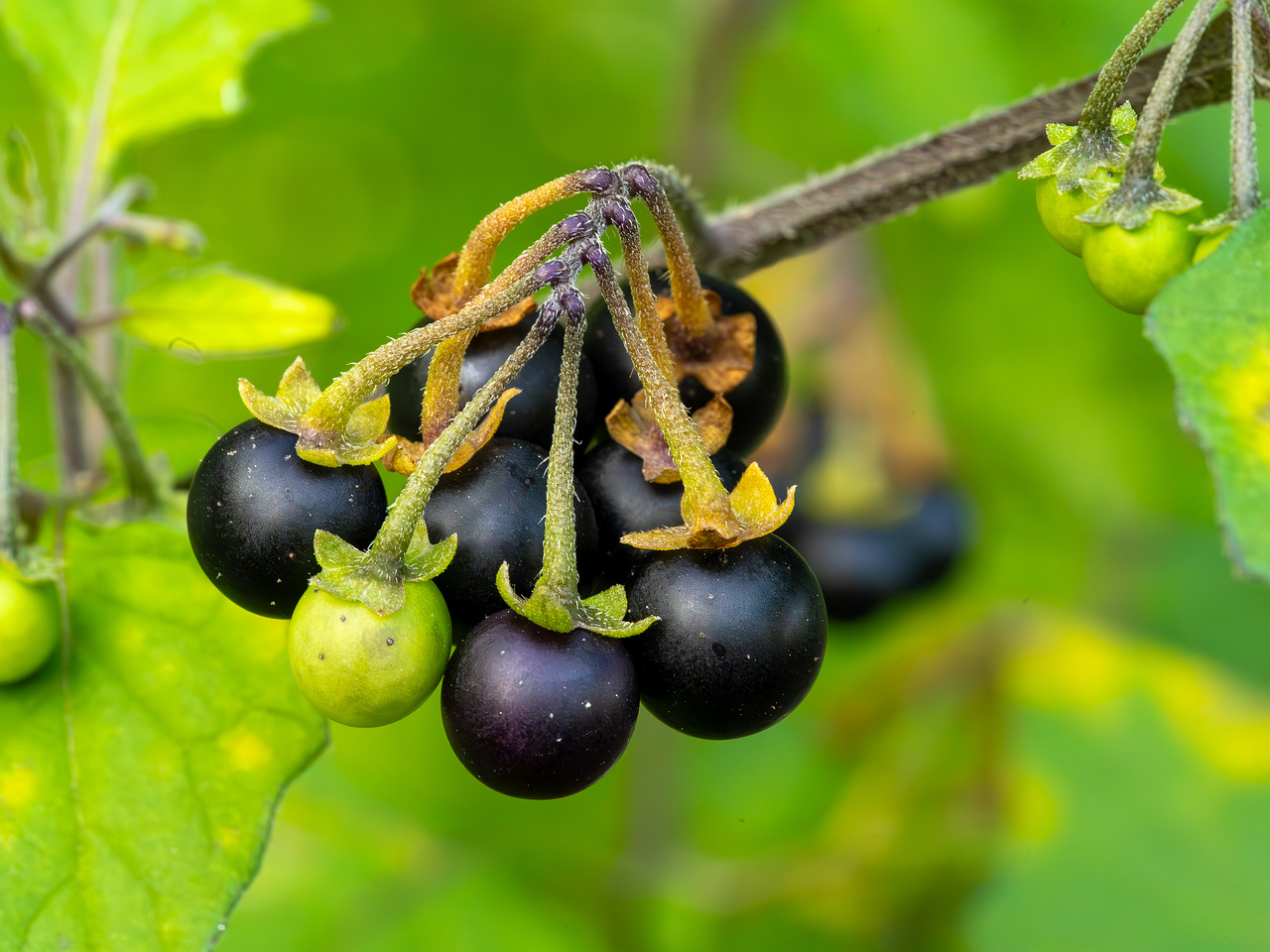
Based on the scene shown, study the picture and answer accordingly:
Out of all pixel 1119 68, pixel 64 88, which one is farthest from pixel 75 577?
pixel 1119 68

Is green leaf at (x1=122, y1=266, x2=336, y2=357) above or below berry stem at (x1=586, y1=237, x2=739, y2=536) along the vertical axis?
below

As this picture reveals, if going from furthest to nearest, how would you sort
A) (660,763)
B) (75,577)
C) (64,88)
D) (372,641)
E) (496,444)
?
(660,763)
(64,88)
(75,577)
(496,444)
(372,641)

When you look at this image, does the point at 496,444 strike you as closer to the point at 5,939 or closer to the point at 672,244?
the point at 672,244

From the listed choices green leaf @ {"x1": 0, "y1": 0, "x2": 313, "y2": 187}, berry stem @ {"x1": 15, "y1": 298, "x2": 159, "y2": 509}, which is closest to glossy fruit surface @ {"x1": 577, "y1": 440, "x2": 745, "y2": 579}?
berry stem @ {"x1": 15, "y1": 298, "x2": 159, "y2": 509}

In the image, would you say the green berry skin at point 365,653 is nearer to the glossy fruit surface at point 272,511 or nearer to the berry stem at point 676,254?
the glossy fruit surface at point 272,511

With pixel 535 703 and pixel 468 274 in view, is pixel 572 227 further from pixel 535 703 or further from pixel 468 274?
pixel 535 703

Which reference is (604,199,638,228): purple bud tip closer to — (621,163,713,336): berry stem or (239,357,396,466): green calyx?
(621,163,713,336): berry stem
